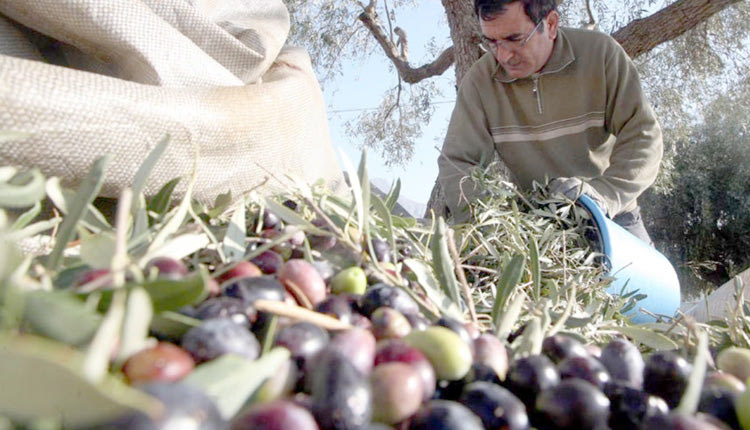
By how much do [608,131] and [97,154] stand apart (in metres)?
2.24

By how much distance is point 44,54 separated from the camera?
1273 millimetres

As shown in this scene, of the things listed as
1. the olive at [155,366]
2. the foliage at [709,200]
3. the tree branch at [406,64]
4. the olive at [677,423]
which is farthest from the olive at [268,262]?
the foliage at [709,200]

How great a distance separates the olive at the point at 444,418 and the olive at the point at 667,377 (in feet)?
0.63

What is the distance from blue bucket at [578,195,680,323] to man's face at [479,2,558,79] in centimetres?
103

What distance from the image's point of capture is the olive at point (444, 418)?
33 cm

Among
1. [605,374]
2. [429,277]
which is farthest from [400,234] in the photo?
[605,374]

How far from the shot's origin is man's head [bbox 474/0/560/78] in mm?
2457

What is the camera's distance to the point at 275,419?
0.92 ft

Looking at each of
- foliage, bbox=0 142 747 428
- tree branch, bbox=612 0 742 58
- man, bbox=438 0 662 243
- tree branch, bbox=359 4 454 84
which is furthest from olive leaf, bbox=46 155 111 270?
tree branch, bbox=359 4 454 84

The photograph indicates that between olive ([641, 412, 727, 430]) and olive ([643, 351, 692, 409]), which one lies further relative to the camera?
olive ([643, 351, 692, 409])

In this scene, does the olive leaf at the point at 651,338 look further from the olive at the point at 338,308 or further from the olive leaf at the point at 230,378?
the olive leaf at the point at 230,378

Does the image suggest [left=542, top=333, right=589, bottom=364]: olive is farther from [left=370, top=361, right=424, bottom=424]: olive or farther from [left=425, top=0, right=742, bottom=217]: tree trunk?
[left=425, top=0, right=742, bottom=217]: tree trunk

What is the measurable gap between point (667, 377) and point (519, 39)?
2245mm

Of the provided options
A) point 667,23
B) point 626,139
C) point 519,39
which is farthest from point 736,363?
point 667,23
